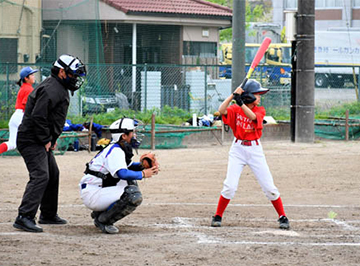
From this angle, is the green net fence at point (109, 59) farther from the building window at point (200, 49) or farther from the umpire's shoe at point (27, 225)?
the umpire's shoe at point (27, 225)

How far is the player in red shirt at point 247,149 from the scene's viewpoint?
24.7ft

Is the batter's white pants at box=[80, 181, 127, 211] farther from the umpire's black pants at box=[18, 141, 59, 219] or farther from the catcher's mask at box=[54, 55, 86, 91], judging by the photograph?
the catcher's mask at box=[54, 55, 86, 91]

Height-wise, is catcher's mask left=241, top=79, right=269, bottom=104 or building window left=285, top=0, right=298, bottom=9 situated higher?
building window left=285, top=0, right=298, bottom=9

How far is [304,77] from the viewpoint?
17578 millimetres

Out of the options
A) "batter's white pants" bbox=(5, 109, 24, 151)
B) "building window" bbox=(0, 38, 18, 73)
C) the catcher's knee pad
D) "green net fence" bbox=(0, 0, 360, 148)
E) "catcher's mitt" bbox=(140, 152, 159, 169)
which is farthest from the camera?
"green net fence" bbox=(0, 0, 360, 148)

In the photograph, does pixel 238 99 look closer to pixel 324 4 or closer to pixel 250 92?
pixel 250 92

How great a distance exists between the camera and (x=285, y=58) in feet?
124

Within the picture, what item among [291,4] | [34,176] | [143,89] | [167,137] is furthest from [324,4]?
[34,176]

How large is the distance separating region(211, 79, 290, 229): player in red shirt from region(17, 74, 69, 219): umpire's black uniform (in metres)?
1.78

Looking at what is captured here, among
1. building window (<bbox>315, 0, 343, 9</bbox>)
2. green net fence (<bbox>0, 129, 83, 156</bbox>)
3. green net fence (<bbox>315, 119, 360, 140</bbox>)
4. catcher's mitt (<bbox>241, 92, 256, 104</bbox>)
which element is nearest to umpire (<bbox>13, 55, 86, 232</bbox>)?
catcher's mitt (<bbox>241, 92, 256, 104</bbox>)

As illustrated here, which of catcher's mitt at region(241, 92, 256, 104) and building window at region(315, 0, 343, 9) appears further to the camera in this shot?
building window at region(315, 0, 343, 9)

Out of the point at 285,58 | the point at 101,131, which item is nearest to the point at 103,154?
the point at 101,131

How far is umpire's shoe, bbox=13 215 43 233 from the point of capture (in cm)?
707

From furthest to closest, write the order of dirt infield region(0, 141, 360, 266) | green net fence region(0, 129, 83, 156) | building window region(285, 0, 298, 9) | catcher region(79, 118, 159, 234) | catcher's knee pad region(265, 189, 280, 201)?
building window region(285, 0, 298, 9), green net fence region(0, 129, 83, 156), catcher's knee pad region(265, 189, 280, 201), catcher region(79, 118, 159, 234), dirt infield region(0, 141, 360, 266)
